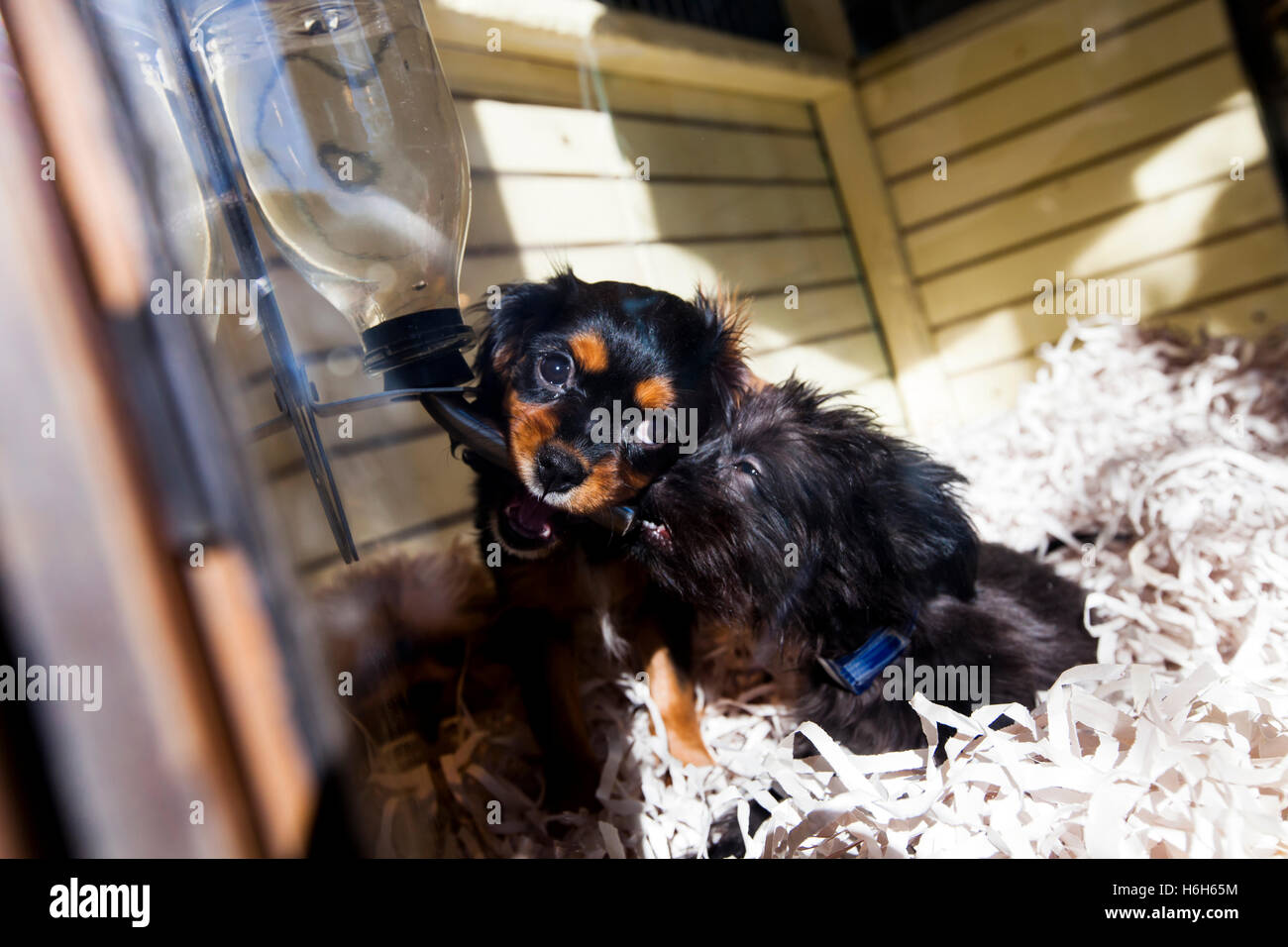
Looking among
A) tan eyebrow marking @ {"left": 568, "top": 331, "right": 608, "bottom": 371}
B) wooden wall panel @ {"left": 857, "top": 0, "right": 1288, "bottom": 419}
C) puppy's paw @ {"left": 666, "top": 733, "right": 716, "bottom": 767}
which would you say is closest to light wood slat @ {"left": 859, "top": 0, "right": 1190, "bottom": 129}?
wooden wall panel @ {"left": 857, "top": 0, "right": 1288, "bottom": 419}

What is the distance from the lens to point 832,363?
0.91 metres

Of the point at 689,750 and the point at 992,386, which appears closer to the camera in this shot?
the point at 689,750

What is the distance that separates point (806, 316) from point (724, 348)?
0.73ft

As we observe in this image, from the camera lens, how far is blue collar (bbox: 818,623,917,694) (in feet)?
2.63

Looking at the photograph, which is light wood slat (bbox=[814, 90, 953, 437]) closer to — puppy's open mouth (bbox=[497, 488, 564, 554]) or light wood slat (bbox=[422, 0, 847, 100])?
light wood slat (bbox=[422, 0, 847, 100])

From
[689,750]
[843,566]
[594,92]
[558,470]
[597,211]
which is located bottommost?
[689,750]

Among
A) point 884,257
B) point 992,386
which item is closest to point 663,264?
point 884,257

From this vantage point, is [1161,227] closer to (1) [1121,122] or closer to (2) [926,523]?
(1) [1121,122]

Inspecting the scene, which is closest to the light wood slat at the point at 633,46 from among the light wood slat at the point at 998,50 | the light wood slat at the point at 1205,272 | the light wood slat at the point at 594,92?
the light wood slat at the point at 594,92

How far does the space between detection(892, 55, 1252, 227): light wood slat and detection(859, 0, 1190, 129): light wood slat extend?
105mm

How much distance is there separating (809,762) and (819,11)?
3.18ft

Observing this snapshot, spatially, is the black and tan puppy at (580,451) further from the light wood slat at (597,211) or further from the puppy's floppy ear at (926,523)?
the puppy's floppy ear at (926,523)

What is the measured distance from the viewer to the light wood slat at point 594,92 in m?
0.81

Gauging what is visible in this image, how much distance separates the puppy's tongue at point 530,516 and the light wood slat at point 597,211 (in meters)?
0.26
